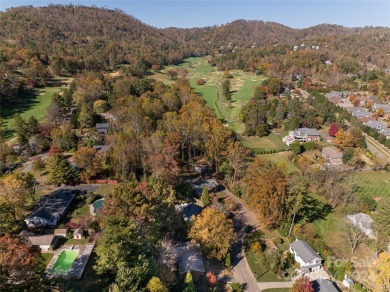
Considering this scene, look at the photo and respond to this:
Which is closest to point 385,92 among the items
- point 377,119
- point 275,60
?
point 377,119

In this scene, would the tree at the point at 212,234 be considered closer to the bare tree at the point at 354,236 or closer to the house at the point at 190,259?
the house at the point at 190,259

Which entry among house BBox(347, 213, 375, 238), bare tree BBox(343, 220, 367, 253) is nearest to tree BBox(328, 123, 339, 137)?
house BBox(347, 213, 375, 238)

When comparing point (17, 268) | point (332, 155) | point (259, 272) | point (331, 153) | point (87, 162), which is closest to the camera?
point (17, 268)

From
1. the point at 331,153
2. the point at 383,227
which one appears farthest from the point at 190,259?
the point at 331,153

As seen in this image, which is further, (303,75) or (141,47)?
(141,47)

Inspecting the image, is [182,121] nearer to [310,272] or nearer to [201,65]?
[310,272]

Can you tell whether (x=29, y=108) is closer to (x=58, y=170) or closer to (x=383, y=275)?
(x=58, y=170)

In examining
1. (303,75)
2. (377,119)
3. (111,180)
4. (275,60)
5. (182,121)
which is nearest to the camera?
(111,180)
